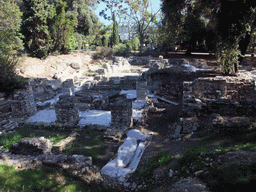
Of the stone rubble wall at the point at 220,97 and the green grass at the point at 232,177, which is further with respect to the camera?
the stone rubble wall at the point at 220,97

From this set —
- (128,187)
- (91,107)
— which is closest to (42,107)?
(91,107)

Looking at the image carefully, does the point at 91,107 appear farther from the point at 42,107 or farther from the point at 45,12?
the point at 45,12

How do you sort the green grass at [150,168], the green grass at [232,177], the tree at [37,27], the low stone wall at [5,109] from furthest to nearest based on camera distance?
the tree at [37,27], the low stone wall at [5,109], the green grass at [150,168], the green grass at [232,177]

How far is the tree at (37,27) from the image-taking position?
21.5 metres

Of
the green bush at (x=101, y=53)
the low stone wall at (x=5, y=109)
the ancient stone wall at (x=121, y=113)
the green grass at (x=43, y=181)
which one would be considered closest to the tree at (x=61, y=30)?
the green bush at (x=101, y=53)

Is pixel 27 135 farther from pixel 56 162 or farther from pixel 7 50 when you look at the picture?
pixel 7 50

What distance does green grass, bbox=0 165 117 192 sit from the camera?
401 centimetres

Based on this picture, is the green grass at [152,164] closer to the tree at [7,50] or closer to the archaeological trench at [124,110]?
the archaeological trench at [124,110]

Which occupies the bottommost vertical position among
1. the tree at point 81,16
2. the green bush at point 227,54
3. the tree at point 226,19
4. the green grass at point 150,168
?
the green grass at point 150,168

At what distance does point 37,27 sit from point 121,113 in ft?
69.0

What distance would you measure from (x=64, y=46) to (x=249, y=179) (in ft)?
91.9

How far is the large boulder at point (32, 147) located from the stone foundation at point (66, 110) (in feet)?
7.77

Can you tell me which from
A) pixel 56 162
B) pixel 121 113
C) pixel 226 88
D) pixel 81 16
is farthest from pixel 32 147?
pixel 81 16

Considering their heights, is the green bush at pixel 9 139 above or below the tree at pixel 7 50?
below
